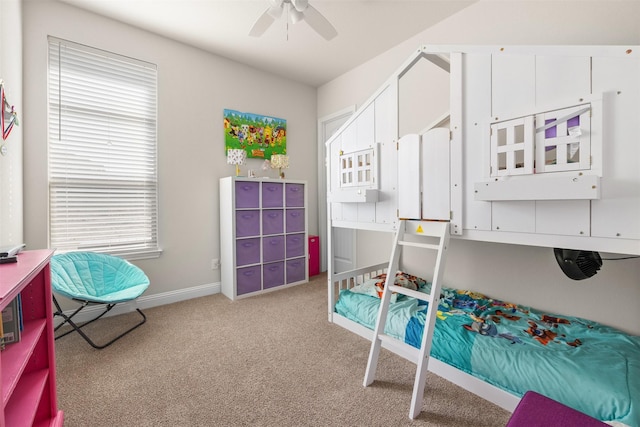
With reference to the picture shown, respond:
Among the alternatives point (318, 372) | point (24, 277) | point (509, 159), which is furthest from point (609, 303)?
point (24, 277)

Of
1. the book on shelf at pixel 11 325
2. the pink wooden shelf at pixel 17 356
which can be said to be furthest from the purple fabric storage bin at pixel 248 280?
the book on shelf at pixel 11 325

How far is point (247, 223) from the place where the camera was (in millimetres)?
3285

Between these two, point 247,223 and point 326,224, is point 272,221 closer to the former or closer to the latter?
point 247,223

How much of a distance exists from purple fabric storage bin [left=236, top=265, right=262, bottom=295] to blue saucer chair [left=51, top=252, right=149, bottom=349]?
3.08 feet

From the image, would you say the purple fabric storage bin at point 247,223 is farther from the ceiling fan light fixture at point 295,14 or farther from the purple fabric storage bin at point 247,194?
the ceiling fan light fixture at point 295,14

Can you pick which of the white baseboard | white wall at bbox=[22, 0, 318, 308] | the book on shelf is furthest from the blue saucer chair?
the book on shelf

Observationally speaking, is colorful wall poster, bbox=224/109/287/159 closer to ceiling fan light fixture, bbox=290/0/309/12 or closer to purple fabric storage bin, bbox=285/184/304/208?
purple fabric storage bin, bbox=285/184/304/208

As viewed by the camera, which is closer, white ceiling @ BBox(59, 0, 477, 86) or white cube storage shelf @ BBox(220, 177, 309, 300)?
white ceiling @ BBox(59, 0, 477, 86)

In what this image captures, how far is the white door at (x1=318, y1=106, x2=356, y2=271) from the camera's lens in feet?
13.0

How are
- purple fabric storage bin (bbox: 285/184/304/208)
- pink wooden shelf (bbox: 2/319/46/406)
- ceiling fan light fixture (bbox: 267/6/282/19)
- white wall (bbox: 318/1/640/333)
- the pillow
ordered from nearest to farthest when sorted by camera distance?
pink wooden shelf (bbox: 2/319/46/406)
white wall (bbox: 318/1/640/333)
ceiling fan light fixture (bbox: 267/6/282/19)
the pillow
purple fabric storage bin (bbox: 285/184/304/208)

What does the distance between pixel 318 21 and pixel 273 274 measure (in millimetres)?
2633

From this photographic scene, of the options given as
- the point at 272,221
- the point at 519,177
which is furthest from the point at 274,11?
the point at 272,221

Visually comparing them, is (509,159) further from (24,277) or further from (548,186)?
(24,277)

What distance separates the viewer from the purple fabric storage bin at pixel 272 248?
342 centimetres
